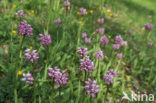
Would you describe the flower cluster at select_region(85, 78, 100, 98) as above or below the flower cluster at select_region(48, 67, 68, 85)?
below

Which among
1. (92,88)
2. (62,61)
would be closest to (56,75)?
(92,88)

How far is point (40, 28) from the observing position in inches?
136

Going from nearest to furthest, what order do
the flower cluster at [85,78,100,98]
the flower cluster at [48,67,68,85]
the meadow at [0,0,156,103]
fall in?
the flower cluster at [48,67,68,85] < the flower cluster at [85,78,100,98] < the meadow at [0,0,156,103]

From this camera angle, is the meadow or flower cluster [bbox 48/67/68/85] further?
the meadow

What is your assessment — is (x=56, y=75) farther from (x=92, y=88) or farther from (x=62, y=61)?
(x=62, y=61)

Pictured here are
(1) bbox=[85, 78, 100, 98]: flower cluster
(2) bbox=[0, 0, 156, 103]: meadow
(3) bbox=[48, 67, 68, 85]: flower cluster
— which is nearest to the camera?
(3) bbox=[48, 67, 68, 85]: flower cluster

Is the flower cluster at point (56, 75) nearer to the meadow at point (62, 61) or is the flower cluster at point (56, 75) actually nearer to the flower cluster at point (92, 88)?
the meadow at point (62, 61)

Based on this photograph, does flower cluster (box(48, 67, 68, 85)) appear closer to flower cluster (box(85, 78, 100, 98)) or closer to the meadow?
the meadow

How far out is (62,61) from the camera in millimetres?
3002

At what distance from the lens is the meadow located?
2.25 meters

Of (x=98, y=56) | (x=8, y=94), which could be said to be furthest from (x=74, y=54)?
(x=8, y=94)

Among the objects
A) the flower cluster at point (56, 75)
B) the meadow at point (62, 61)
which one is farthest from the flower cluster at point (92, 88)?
the flower cluster at point (56, 75)

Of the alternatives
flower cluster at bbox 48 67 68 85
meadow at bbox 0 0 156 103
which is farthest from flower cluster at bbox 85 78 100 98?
flower cluster at bbox 48 67 68 85

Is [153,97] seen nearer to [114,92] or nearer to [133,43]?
[114,92]
